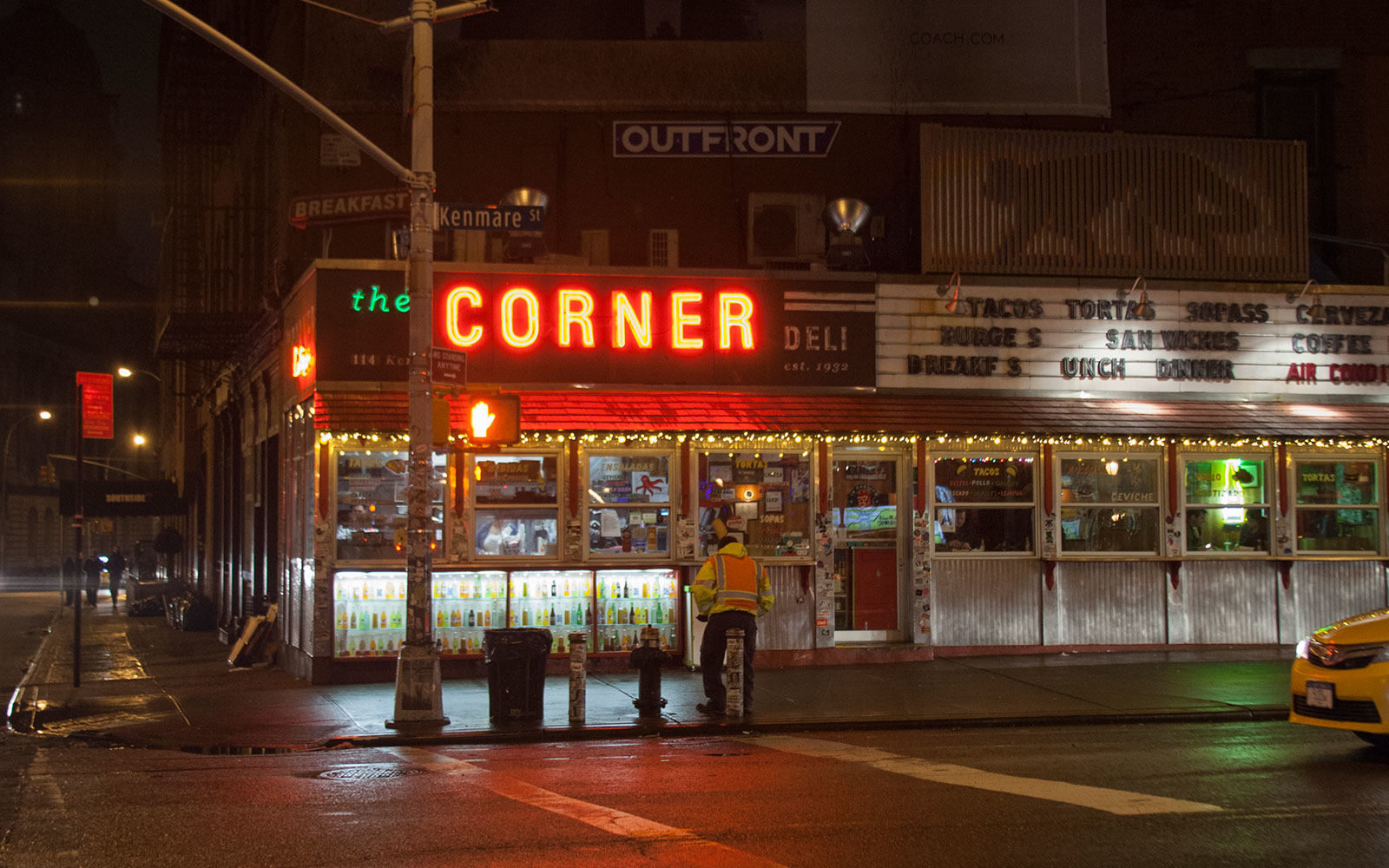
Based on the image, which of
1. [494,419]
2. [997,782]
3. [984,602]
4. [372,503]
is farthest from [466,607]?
[997,782]

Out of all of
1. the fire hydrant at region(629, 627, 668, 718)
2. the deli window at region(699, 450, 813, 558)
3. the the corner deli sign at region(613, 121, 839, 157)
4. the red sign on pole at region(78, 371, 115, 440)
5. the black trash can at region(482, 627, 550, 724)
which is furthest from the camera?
the red sign on pole at region(78, 371, 115, 440)

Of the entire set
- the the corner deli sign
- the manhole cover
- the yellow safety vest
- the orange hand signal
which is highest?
the the corner deli sign

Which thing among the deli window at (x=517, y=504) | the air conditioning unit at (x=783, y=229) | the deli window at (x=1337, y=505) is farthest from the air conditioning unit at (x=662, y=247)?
the deli window at (x=1337, y=505)

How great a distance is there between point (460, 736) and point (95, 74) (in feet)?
295

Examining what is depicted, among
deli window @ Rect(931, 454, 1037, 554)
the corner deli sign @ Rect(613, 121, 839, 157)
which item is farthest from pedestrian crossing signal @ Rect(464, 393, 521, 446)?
deli window @ Rect(931, 454, 1037, 554)

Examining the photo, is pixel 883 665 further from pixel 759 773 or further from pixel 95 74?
pixel 95 74

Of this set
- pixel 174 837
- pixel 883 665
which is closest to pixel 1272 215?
pixel 883 665

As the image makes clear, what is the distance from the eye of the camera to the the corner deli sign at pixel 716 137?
742 inches

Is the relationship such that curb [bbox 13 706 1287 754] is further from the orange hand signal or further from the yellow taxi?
the orange hand signal

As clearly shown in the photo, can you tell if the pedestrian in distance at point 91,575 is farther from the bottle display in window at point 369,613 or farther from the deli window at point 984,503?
the deli window at point 984,503

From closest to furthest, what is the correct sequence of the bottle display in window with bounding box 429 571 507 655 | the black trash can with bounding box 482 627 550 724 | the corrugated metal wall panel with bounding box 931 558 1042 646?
the black trash can with bounding box 482 627 550 724 → the bottle display in window with bounding box 429 571 507 655 → the corrugated metal wall panel with bounding box 931 558 1042 646

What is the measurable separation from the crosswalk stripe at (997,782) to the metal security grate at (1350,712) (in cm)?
A: 207

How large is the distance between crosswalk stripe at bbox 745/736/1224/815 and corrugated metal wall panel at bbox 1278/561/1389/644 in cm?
987

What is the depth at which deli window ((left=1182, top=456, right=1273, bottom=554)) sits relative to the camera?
1845 cm
